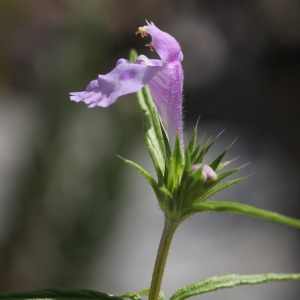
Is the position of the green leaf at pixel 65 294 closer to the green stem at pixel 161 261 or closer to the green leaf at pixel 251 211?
the green stem at pixel 161 261

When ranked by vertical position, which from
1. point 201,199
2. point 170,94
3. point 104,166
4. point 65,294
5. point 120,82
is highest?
point 104,166

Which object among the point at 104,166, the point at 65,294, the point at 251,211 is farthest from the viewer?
the point at 104,166

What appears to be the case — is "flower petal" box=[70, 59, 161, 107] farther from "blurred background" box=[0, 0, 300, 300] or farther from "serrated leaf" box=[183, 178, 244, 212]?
"blurred background" box=[0, 0, 300, 300]

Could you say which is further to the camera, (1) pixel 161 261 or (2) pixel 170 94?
(2) pixel 170 94

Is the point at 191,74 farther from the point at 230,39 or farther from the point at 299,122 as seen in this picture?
the point at 299,122

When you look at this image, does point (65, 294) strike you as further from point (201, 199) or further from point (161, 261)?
point (201, 199)

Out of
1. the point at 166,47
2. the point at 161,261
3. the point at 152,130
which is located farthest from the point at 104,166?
the point at 161,261

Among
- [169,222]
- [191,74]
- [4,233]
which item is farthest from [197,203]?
[191,74]
